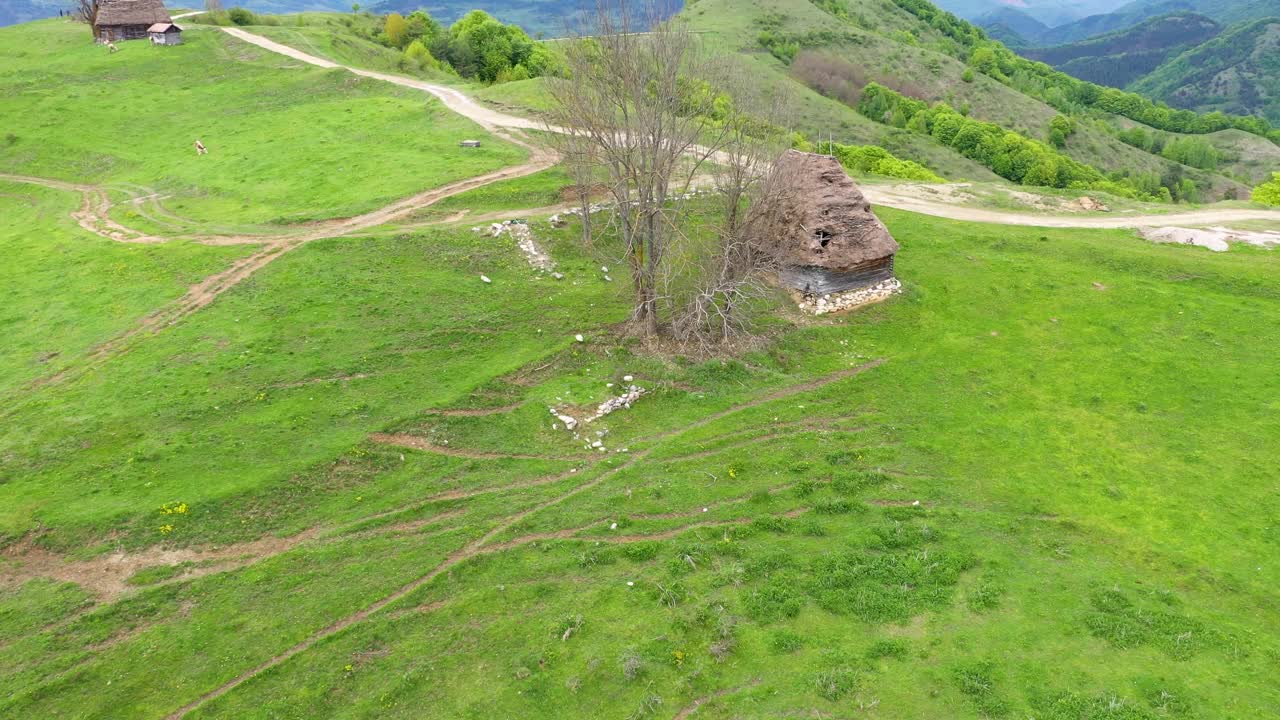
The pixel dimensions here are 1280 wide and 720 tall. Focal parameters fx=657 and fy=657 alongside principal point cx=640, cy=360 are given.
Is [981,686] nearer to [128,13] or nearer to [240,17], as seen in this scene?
[128,13]

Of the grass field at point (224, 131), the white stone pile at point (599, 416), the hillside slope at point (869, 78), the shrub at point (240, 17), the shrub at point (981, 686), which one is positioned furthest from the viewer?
the hillside slope at point (869, 78)

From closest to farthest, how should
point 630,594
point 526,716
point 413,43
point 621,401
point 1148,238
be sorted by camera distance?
point 526,716, point 630,594, point 621,401, point 1148,238, point 413,43

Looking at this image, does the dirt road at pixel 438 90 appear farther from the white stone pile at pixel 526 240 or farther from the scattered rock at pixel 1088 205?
the scattered rock at pixel 1088 205

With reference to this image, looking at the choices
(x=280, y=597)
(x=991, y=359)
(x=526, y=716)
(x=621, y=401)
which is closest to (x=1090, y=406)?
(x=991, y=359)

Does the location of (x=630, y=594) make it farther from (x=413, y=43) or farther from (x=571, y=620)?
(x=413, y=43)

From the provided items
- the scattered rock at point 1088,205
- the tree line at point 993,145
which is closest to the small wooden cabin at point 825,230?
the scattered rock at point 1088,205

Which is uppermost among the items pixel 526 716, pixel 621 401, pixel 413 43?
pixel 413 43

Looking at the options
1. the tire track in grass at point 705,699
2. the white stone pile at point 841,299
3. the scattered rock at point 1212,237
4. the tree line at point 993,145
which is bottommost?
the tire track in grass at point 705,699
